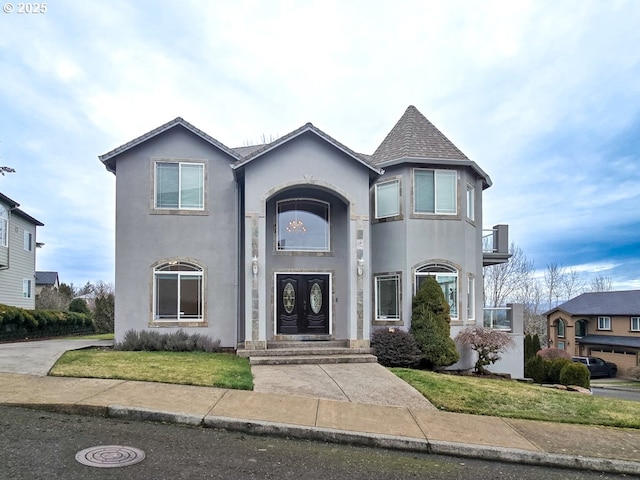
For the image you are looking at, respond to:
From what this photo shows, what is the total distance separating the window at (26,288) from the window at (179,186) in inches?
808

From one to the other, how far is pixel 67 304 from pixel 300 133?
30.8 m

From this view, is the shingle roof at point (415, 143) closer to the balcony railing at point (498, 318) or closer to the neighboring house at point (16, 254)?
the balcony railing at point (498, 318)

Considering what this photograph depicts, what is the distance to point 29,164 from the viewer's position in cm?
2122

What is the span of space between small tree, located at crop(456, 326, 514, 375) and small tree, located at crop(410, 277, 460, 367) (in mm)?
623

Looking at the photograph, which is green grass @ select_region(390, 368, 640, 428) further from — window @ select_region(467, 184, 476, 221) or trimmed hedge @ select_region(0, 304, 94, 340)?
trimmed hedge @ select_region(0, 304, 94, 340)

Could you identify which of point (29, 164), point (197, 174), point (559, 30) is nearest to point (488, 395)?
point (197, 174)

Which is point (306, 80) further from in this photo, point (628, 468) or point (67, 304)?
point (67, 304)

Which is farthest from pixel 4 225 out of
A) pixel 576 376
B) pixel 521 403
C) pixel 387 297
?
pixel 576 376

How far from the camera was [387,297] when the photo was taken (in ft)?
48.4

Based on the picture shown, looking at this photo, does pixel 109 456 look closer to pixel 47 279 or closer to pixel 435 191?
pixel 435 191

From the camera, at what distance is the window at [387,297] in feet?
47.5

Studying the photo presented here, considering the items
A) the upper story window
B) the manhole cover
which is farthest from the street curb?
the upper story window

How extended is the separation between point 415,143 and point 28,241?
26.0 m

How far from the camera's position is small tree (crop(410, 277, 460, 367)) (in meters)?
13.1
